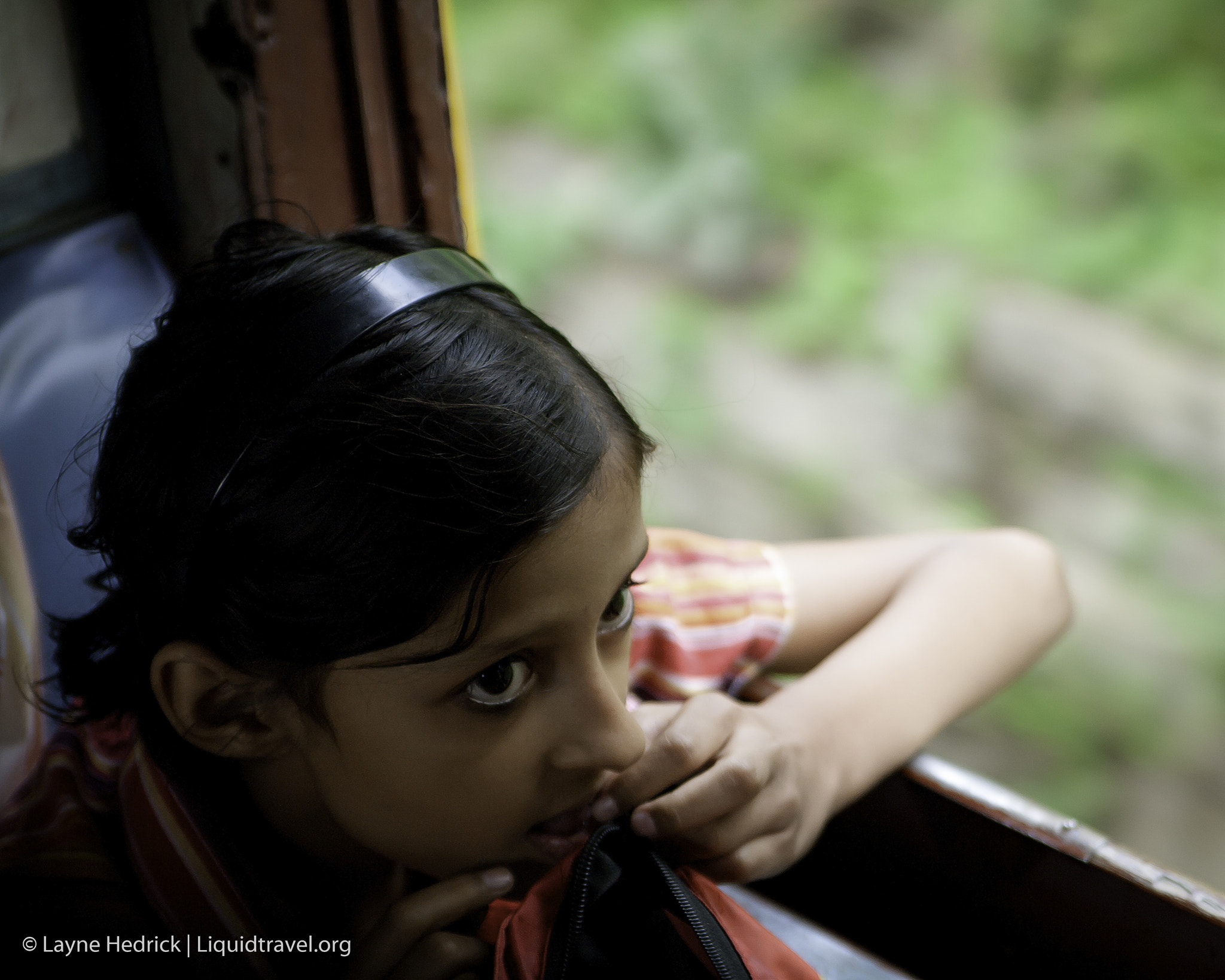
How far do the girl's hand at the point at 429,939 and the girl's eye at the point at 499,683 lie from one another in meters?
0.13

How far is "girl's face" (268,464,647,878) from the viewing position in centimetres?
61

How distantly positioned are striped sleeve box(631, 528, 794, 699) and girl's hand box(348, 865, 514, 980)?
0.99 feet

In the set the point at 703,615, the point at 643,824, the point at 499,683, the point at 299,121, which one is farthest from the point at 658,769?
the point at 299,121

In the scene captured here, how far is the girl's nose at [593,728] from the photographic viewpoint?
64 centimetres

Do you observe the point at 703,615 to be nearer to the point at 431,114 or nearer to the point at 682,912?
the point at 682,912

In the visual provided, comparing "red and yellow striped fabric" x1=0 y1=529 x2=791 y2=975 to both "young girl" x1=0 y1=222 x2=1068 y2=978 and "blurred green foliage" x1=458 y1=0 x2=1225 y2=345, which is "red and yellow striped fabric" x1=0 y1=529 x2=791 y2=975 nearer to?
"young girl" x1=0 y1=222 x2=1068 y2=978

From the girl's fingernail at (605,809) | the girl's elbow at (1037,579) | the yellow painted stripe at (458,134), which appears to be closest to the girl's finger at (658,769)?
the girl's fingernail at (605,809)

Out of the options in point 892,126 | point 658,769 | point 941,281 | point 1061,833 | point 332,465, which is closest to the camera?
point 332,465

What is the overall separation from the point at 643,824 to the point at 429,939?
0.48ft

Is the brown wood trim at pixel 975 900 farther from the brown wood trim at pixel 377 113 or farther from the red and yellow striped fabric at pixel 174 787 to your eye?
the brown wood trim at pixel 377 113

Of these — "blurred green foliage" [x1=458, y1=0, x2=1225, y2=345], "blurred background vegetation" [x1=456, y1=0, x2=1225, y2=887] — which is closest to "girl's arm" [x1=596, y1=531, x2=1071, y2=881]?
"blurred background vegetation" [x1=456, y1=0, x2=1225, y2=887]

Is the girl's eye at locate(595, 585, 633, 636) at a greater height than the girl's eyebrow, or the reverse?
the girl's eyebrow

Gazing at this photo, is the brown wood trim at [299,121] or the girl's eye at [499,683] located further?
the brown wood trim at [299,121]

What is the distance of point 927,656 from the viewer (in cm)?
92
